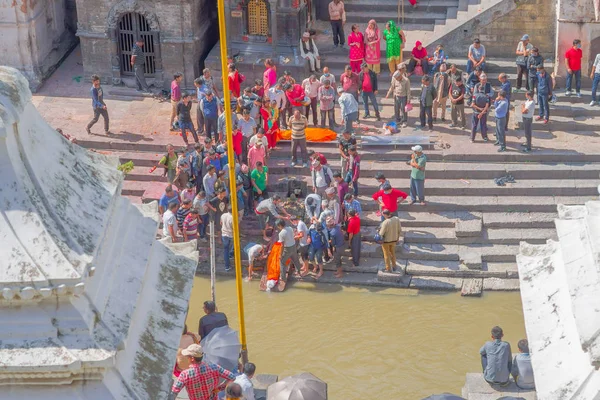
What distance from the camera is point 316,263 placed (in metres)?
22.1

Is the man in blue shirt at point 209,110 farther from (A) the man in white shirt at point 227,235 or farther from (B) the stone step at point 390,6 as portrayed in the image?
(B) the stone step at point 390,6

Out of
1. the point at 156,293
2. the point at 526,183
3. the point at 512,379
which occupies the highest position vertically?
the point at 156,293

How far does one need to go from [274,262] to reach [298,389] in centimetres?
649

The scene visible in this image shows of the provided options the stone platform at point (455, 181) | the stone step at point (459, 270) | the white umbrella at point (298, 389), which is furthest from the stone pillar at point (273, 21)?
the white umbrella at point (298, 389)

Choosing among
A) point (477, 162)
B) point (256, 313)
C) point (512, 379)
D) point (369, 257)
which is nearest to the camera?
point (512, 379)

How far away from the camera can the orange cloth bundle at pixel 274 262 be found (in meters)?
21.6

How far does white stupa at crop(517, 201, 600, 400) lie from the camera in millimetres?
10422

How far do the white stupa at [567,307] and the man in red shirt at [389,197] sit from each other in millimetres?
9601

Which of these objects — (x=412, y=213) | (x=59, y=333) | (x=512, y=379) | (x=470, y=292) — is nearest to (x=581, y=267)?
(x=59, y=333)

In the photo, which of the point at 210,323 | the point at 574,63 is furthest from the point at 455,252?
the point at 210,323

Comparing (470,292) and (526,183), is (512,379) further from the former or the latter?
(526,183)

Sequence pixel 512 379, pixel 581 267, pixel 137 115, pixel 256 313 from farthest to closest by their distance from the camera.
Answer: pixel 137 115, pixel 256 313, pixel 512 379, pixel 581 267

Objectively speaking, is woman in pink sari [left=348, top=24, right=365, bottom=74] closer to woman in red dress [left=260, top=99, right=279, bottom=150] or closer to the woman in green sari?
the woman in green sari

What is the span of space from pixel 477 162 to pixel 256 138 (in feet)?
15.1
